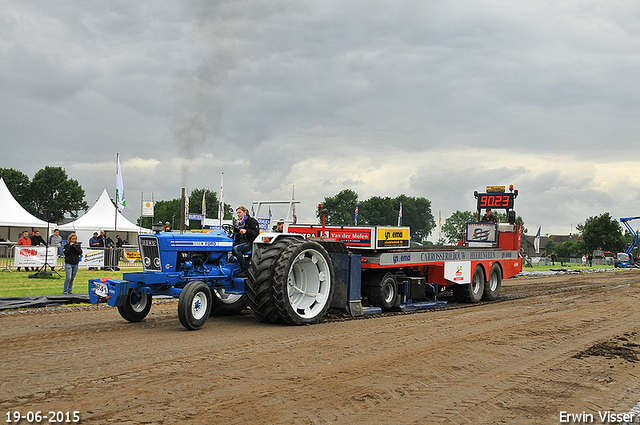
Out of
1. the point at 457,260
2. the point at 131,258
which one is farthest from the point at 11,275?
the point at 457,260

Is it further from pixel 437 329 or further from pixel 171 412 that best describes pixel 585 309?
pixel 171 412

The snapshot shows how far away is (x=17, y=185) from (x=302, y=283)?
68.8 m

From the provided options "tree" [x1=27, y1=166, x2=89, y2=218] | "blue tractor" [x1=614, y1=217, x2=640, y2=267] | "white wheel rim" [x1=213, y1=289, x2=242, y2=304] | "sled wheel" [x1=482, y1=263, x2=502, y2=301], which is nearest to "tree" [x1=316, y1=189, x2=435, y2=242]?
"blue tractor" [x1=614, y1=217, x2=640, y2=267]

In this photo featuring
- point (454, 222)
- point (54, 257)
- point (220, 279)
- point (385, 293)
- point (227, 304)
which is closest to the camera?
point (220, 279)

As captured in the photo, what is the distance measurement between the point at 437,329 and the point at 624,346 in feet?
8.58

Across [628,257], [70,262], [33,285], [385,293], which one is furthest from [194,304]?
[628,257]

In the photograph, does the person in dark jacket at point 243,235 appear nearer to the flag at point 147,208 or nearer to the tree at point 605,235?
the flag at point 147,208

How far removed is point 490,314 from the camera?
10.5m

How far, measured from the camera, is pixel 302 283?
938cm

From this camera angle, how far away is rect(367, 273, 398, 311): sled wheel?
34.5 feet

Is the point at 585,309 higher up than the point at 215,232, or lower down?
lower down

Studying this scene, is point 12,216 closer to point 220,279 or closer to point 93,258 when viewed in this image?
point 93,258

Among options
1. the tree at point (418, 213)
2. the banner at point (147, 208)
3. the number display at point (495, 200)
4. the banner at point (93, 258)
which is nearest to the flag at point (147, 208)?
the banner at point (147, 208)

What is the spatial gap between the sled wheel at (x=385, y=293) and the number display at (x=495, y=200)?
7283 mm
